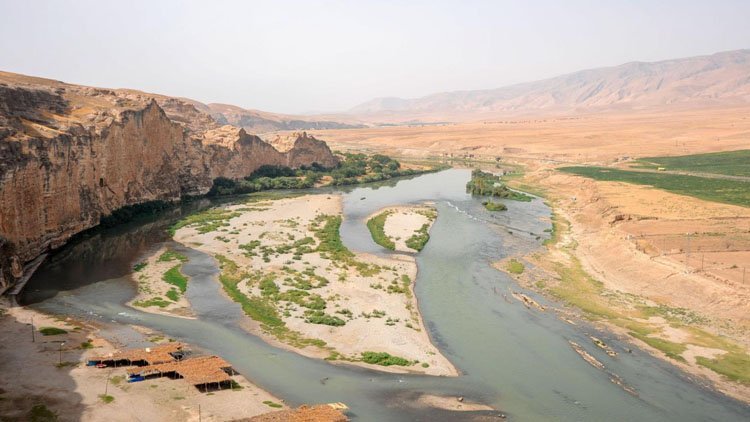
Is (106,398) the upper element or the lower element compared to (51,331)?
lower

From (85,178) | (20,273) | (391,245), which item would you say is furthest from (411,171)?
(20,273)

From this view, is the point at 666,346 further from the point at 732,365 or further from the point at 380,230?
the point at 380,230

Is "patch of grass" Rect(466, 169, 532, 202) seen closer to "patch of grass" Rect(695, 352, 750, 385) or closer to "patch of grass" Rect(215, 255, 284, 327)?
→ "patch of grass" Rect(215, 255, 284, 327)

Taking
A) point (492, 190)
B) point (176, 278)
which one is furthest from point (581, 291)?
point (492, 190)

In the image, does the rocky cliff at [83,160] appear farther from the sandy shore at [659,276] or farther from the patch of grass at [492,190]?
the sandy shore at [659,276]

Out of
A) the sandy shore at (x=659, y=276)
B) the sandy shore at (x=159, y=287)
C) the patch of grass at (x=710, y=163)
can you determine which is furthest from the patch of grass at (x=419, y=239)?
the patch of grass at (x=710, y=163)

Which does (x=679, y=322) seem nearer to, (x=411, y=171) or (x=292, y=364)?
(x=292, y=364)

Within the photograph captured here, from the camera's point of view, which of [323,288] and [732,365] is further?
[323,288]
